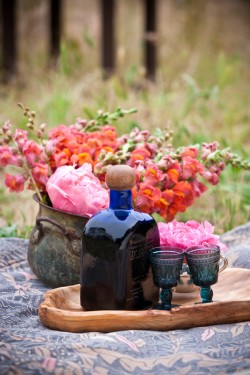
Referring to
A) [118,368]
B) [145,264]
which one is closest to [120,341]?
[118,368]

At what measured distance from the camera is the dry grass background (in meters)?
3.17

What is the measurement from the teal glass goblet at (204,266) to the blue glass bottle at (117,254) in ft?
0.32

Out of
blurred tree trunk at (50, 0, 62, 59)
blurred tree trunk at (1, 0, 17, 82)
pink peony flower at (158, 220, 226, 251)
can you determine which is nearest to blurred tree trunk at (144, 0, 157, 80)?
blurred tree trunk at (50, 0, 62, 59)

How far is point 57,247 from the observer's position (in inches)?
75.3

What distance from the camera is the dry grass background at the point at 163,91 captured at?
125 inches

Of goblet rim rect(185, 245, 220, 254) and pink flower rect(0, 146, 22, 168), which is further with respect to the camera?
pink flower rect(0, 146, 22, 168)

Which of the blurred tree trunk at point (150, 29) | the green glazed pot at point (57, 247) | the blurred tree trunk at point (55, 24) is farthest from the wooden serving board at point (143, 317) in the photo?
the blurred tree trunk at point (55, 24)

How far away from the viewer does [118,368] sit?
140cm

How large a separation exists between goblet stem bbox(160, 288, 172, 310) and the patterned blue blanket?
8 centimetres

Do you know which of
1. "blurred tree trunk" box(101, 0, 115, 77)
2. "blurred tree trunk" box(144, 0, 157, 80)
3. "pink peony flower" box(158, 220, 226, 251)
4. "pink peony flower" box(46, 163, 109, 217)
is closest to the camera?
"pink peony flower" box(158, 220, 226, 251)

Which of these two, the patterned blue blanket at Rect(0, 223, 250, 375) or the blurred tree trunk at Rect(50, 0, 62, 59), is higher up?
the blurred tree trunk at Rect(50, 0, 62, 59)

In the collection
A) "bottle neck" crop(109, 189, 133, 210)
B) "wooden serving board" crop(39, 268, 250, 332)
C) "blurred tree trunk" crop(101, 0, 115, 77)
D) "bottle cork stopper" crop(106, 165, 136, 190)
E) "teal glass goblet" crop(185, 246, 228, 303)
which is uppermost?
"blurred tree trunk" crop(101, 0, 115, 77)

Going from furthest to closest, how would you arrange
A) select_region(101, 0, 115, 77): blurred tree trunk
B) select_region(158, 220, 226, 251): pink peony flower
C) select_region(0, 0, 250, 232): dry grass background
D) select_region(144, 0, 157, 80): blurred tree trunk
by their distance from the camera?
1. select_region(144, 0, 157, 80): blurred tree trunk
2. select_region(101, 0, 115, 77): blurred tree trunk
3. select_region(0, 0, 250, 232): dry grass background
4. select_region(158, 220, 226, 251): pink peony flower

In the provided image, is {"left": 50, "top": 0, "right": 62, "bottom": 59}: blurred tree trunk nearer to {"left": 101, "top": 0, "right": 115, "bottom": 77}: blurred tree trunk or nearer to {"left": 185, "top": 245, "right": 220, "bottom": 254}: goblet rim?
{"left": 101, "top": 0, "right": 115, "bottom": 77}: blurred tree trunk
